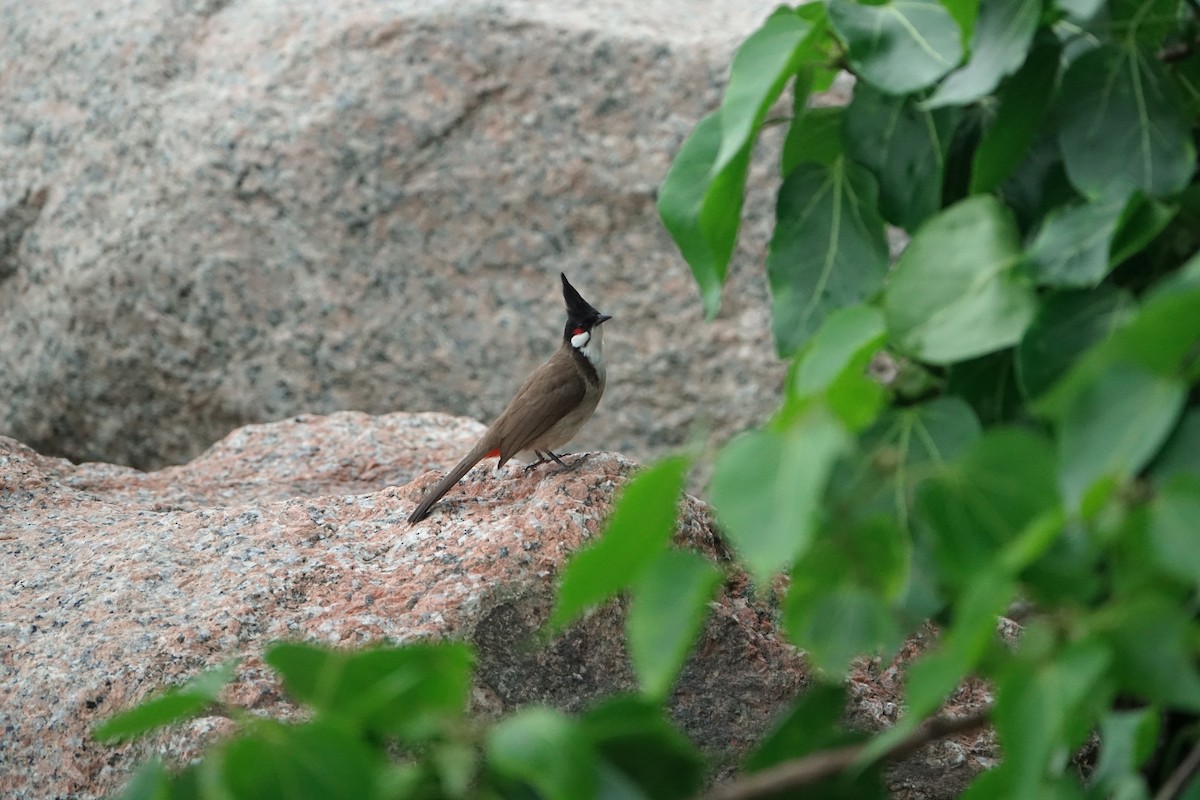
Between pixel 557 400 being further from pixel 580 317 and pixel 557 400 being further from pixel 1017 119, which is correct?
pixel 1017 119

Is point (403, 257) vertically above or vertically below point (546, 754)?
below

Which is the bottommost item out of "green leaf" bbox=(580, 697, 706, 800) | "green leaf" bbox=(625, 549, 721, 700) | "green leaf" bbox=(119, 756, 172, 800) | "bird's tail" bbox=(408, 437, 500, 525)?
"bird's tail" bbox=(408, 437, 500, 525)

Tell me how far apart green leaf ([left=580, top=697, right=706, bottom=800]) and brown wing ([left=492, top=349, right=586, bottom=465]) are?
3180 mm

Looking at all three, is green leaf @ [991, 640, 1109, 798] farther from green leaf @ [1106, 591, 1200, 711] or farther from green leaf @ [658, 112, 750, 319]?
green leaf @ [658, 112, 750, 319]

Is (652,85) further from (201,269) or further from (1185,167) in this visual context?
(1185,167)

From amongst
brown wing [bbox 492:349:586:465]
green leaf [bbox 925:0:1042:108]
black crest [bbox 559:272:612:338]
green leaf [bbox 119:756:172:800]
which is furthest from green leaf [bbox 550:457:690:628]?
black crest [bbox 559:272:612:338]

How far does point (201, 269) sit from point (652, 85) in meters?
2.04

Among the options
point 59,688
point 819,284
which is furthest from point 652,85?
point 819,284

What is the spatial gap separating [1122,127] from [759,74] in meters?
0.26

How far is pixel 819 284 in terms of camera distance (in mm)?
1122

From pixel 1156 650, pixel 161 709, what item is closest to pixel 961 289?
pixel 1156 650

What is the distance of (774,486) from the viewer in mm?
781

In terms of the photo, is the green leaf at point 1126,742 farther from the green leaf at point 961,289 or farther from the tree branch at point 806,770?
the green leaf at point 961,289

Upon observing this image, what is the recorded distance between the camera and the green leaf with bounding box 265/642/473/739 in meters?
0.81
